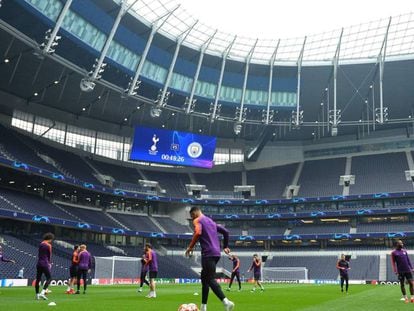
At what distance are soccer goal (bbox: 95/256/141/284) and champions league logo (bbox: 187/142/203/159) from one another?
68.0 ft

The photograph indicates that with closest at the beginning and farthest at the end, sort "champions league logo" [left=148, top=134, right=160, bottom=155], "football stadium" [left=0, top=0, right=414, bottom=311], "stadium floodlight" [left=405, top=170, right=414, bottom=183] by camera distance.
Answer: "football stadium" [left=0, top=0, right=414, bottom=311] → "champions league logo" [left=148, top=134, right=160, bottom=155] → "stadium floodlight" [left=405, top=170, right=414, bottom=183]

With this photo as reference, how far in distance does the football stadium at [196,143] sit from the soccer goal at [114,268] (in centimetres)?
13

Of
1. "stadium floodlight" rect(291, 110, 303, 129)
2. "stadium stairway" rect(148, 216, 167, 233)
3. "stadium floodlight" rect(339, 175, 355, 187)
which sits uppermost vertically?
"stadium floodlight" rect(291, 110, 303, 129)

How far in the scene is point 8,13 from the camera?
4000 centimetres

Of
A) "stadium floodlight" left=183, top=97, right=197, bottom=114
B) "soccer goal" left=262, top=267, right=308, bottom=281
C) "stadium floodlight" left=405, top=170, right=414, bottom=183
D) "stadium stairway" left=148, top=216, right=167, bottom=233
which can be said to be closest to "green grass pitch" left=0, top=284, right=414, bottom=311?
"stadium floodlight" left=183, top=97, right=197, bottom=114

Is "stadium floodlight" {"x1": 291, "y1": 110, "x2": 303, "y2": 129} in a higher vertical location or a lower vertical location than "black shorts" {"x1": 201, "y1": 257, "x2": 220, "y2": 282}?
higher

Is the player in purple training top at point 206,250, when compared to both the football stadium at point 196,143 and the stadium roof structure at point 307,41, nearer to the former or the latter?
the football stadium at point 196,143

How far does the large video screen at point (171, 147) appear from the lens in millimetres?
60122

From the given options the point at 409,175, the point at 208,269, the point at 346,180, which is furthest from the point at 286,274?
the point at 208,269

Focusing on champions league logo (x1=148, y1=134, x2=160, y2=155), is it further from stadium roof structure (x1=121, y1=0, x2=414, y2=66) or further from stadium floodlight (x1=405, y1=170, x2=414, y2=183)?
stadium floodlight (x1=405, y1=170, x2=414, y2=183)

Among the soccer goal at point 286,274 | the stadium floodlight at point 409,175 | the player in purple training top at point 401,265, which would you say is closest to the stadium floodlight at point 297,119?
the stadium floodlight at point 409,175

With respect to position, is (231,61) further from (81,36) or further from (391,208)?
(391,208)

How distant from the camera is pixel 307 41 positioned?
193 ft

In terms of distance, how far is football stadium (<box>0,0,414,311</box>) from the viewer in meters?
47.2
